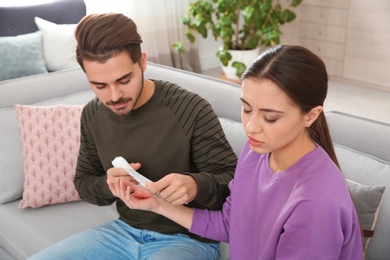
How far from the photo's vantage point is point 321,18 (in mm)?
4969

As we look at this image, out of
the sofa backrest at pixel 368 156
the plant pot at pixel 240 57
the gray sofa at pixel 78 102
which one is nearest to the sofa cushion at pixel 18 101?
the gray sofa at pixel 78 102

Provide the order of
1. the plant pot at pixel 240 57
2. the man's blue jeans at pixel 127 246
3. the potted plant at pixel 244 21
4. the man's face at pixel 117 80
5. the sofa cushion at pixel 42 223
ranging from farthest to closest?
the plant pot at pixel 240 57
the potted plant at pixel 244 21
the sofa cushion at pixel 42 223
the man's blue jeans at pixel 127 246
the man's face at pixel 117 80

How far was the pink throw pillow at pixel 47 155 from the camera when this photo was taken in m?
2.07

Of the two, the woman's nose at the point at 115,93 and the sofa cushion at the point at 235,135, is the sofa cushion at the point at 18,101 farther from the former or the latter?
the woman's nose at the point at 115,93

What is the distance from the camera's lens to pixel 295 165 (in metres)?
1.17

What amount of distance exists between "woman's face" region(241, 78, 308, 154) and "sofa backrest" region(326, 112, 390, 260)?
524 millimetres

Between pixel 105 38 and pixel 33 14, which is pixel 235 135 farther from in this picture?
pixel 33 14

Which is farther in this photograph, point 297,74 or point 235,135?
point 235,135

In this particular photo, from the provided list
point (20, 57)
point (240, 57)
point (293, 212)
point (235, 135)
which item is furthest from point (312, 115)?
point (240, 57)

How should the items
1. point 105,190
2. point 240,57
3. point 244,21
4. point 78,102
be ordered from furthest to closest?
point 240,57 < point 244,21 < point 78,102 < point 105,190

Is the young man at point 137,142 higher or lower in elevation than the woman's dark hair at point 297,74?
lower

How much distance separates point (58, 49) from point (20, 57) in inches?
9.8

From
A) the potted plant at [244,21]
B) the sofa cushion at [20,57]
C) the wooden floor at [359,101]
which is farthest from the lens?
the potted plant at [244,21]

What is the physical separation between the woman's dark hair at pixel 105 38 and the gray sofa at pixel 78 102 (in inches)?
26.2
